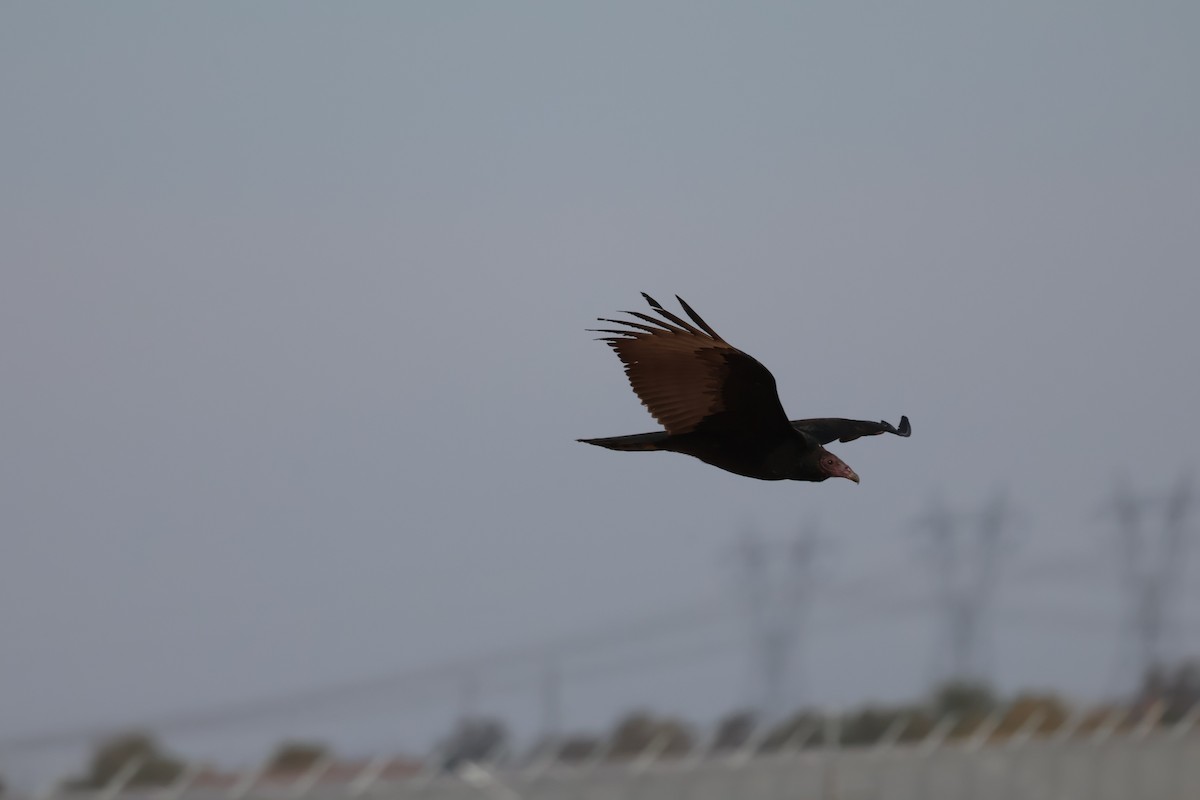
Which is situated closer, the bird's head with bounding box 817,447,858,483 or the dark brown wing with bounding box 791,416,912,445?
the bird's head with bounding box 817,447,858,483

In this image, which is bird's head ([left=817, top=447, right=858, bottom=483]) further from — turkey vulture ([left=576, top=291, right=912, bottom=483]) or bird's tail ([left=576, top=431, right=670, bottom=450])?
bird's tail ([left=576, top=431, right=670, bottom=450])

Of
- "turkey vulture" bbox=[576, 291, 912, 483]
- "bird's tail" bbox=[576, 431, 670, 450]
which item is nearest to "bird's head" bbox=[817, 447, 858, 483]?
"turkey vulture" bbox=[576, 291, 912, 483]

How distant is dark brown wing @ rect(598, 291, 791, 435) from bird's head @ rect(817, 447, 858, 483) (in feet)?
0.93

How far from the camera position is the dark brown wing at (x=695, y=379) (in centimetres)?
1012

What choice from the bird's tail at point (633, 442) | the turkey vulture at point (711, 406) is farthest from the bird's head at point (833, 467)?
the bird's tail at point (633, 442)

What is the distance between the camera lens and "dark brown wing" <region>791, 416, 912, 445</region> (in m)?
11.5

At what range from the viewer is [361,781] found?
2138 cm

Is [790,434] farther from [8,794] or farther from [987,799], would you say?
[987,799]

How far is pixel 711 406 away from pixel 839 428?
162cm

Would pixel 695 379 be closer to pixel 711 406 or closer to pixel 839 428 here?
pixel 711 406

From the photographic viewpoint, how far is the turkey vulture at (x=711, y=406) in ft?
33.3

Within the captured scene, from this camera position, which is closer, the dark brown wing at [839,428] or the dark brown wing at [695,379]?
the dark brown wing at [695,379]

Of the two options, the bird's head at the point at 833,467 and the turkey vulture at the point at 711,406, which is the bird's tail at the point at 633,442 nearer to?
the turkey vulture at the point at 711,406

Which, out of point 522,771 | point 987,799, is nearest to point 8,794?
point 522,771
